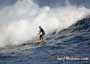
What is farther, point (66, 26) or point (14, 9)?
point (14, 9)

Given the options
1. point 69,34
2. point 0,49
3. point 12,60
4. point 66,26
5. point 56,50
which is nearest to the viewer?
point 12,60

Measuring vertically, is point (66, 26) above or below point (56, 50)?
above

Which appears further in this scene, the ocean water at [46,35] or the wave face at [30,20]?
the wave face at [30,20]

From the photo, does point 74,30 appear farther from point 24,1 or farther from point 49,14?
point 24,1

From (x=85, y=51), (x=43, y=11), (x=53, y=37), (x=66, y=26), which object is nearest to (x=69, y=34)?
(x=53, y=37)

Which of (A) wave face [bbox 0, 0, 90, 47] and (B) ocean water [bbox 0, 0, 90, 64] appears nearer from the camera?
(B) ocean water [bbox 0, 0, 90, 64]

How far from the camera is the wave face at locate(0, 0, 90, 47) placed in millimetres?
46019

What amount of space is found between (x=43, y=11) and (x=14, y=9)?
4137 mm

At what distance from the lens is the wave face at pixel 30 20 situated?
46.0 m

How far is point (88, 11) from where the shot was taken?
2176 inches

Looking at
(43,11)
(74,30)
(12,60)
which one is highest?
(43,11)

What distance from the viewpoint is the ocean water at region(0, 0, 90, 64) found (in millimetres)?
33772

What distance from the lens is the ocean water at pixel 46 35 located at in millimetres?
33772

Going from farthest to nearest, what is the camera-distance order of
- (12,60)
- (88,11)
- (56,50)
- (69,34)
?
Result: (88,11) < (69,34) < (56,50) < (12,60)
